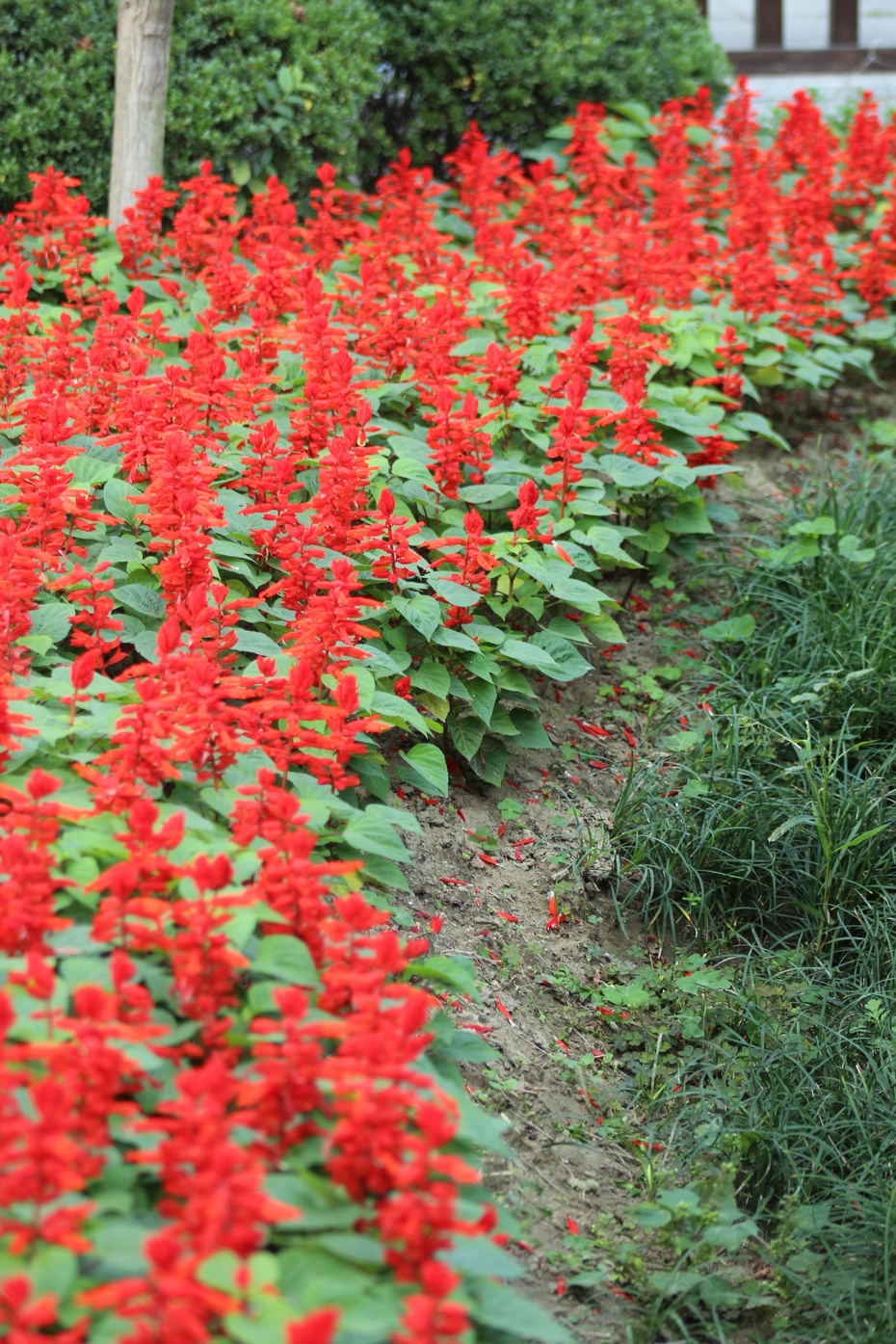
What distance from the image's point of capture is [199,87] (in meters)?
5.74

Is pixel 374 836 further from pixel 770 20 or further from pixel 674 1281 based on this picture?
pixel 770 20

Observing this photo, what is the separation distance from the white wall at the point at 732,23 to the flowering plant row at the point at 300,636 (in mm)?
4770

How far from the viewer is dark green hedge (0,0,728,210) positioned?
5.65 metres

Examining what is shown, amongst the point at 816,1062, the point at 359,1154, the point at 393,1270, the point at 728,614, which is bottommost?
the point at 816,1062

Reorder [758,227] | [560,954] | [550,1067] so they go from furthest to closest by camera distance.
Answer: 1. [758,227]
2. [560,954]
3. [550,1067]

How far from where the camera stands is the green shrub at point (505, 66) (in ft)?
22.2

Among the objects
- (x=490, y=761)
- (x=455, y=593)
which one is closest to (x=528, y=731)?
(x=490, y=761)

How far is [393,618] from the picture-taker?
11.3ft

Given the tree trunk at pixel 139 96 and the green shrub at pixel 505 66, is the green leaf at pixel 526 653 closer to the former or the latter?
the tree trunk at pixel 139 96

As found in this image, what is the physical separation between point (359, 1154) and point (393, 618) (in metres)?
1.92

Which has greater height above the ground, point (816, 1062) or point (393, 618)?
point (393, 618)

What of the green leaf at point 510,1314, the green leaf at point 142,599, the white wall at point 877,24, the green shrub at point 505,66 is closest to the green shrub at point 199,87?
the green shrub at point 505,66

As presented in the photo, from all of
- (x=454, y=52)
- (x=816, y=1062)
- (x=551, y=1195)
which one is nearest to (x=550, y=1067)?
(x=551, y=1195)

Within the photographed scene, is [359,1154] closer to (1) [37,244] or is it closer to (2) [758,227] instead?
(1) [37,244]
